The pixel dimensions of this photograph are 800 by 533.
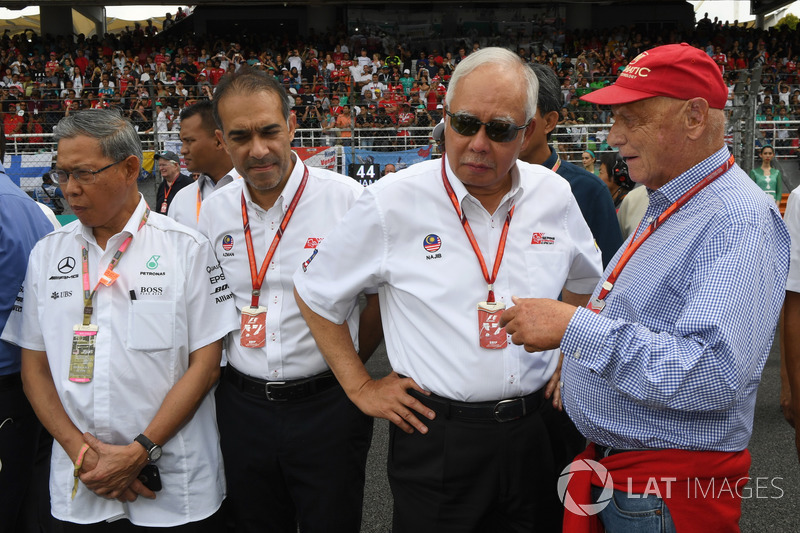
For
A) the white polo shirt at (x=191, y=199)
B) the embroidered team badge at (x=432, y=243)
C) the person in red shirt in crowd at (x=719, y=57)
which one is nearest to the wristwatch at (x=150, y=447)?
the embroidered team badge at (x=432, y=243)

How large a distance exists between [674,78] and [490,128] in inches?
21.7

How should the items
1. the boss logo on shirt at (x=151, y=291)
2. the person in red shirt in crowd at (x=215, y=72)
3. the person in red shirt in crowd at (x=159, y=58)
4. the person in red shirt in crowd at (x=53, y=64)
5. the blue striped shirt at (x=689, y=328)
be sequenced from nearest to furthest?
the blue striped shirt at (x=689, y=328) < the boss logo on shirt at (x=151, y=291) < the person in red shirt in crowd at (x=215, y=72) < the person in red shirt in crowd at (x=53, y=64) < the person in red shirt in crowd at (x=159, y=58)

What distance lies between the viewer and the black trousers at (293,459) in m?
2.47

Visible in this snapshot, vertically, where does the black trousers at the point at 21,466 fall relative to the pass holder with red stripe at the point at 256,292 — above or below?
below

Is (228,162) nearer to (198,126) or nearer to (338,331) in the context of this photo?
(198,126)

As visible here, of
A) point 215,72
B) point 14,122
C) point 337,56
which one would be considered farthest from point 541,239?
point 337,56

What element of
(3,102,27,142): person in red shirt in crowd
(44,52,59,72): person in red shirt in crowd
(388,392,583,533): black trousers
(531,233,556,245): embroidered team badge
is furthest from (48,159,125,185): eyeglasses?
(44,52,59,72): person in red shirt in crowd

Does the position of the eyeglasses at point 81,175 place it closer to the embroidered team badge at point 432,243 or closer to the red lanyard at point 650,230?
the embroidered team badge at point 432,243

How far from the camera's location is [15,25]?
2867cm

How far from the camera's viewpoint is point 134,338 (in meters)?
2.25

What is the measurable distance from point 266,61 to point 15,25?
15.7 metres

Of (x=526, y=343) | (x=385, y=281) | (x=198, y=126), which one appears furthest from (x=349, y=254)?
(x=198, y=126)

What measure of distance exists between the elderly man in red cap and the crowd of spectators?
10227 mm

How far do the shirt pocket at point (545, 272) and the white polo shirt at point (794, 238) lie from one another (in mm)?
1020
